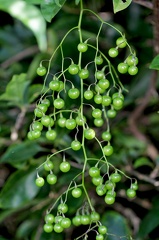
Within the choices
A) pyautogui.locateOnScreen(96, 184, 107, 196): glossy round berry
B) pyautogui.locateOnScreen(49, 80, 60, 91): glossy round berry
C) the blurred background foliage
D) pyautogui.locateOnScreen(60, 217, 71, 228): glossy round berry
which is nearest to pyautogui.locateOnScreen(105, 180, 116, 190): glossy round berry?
pyautogui.locateOnScreen(96, 184, 107, 196): glossy round berry

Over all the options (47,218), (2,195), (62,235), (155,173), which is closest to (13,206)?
(2,195)

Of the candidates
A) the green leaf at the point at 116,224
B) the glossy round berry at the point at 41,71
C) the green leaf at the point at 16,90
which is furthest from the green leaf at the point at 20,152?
the glossy round berry at the point at 41,71

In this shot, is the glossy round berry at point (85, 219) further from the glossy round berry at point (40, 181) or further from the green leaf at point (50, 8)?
the green leaf at point (50, 8)

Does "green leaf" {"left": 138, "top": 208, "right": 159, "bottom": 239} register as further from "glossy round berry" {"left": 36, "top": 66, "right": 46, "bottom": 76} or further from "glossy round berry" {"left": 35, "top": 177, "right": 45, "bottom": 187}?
"glossy round berry" {"left": 36, "top": 66, "right": 46, "bottom": 76}

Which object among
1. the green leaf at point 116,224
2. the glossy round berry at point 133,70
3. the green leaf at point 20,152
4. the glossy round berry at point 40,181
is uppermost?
the glossy round berry at point 133,70

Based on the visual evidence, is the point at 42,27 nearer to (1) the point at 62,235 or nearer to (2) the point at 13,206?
(2) the point at 13,206
